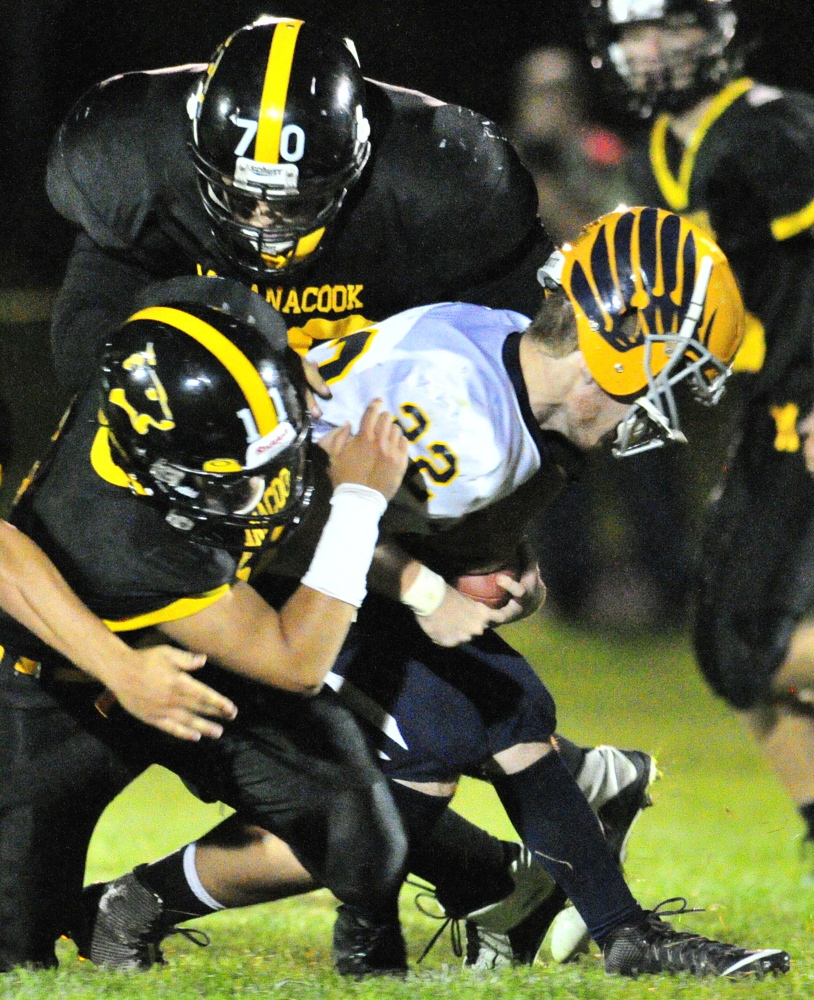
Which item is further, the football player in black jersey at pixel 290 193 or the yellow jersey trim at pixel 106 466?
the football player in black jersey at pixel 290 193

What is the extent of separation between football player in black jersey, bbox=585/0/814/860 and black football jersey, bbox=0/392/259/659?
7.44 ft

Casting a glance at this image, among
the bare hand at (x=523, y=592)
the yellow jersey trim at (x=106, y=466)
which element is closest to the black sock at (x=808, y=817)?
the bare hand at (x=523, y=592)

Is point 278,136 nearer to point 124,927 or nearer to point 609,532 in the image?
point 124,927


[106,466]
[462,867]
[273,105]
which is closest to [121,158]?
[273,105]

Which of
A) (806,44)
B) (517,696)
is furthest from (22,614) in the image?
(806,44)

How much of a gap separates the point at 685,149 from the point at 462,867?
8.92 ft

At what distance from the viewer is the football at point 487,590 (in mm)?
3395

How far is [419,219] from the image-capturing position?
354cm

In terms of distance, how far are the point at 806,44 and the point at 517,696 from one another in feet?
15.3

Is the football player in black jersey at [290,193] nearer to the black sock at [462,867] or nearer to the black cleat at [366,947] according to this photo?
the black sock at [462,867]

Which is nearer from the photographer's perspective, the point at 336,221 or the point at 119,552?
the point at 119,552

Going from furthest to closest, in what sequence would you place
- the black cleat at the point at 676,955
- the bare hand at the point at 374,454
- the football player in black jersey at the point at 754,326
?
the football player in black jersey at the point at 754,326
the black cleat at the point at 676,955
the bare hand at the point at 374,454

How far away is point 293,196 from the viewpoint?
327 centimetres

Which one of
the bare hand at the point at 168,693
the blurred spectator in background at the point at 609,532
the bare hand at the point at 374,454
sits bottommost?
the blurred spectator in background at the point at 609,532
